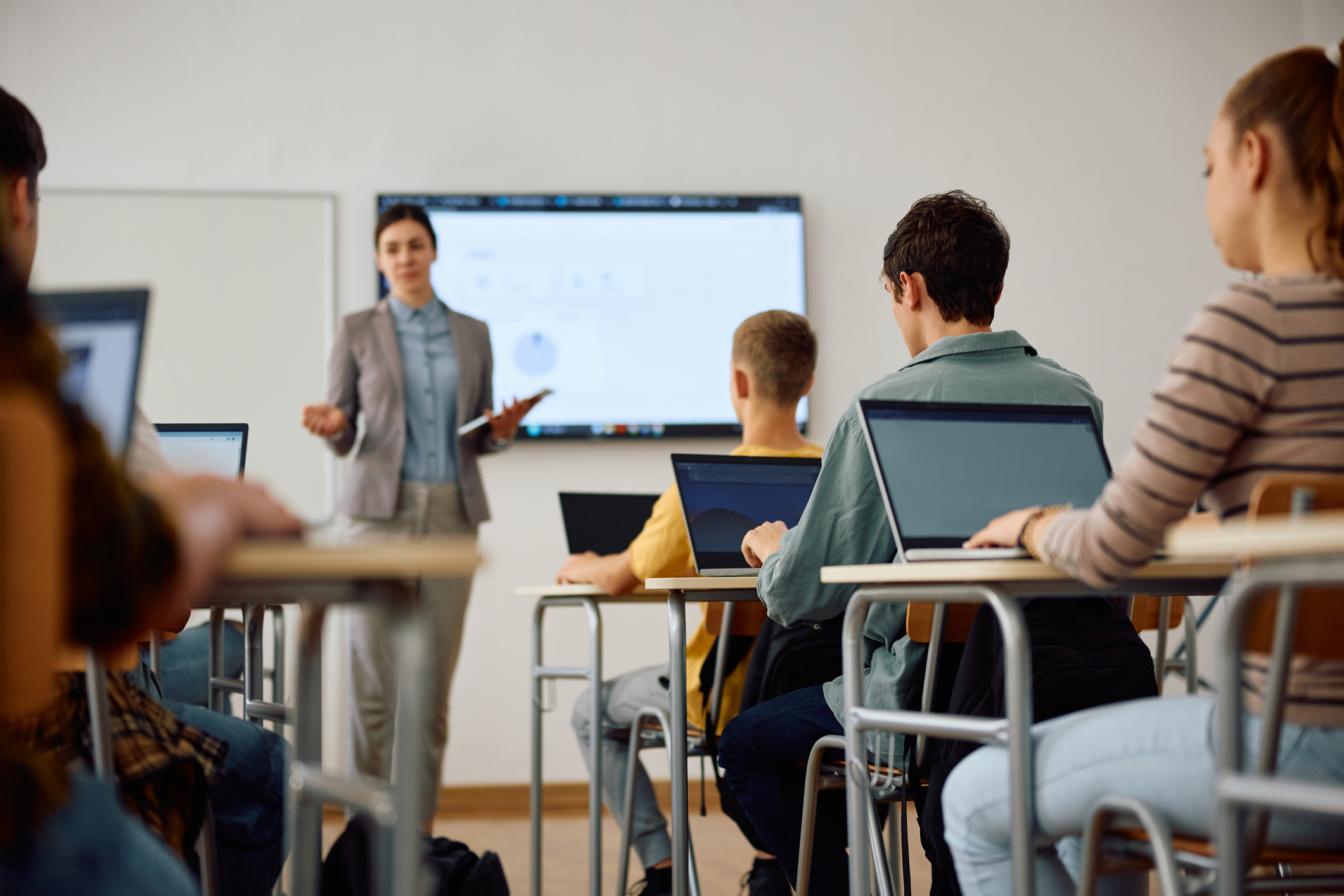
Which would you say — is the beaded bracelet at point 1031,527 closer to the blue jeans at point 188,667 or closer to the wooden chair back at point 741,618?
the wooden chair back at point 741,618

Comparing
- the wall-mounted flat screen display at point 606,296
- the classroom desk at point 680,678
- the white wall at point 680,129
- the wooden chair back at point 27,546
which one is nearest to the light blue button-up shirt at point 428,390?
the wall-mounted flat screen display at point 606,296

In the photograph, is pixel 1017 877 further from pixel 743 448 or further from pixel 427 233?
pixel 427 233

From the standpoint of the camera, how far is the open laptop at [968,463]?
1.40 meters

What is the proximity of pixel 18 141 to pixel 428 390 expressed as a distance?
2.21 m

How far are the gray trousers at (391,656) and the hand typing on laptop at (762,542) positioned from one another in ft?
5.49

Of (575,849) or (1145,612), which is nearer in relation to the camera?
(1145,612)

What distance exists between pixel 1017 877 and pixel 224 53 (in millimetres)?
4074

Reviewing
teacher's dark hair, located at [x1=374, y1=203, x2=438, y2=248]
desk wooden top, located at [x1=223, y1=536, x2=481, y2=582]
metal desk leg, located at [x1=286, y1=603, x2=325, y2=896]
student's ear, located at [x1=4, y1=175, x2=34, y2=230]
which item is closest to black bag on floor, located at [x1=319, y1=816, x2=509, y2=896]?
metal desk leg, located at [x1=286, y1=603, x2=325, y2=896]

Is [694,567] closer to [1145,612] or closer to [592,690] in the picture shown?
[592,690]

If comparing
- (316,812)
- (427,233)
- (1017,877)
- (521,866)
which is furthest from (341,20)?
(1017,877)

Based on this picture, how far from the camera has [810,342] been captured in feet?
8.11

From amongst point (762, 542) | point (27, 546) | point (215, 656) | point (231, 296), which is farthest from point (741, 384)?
point (231, 296)

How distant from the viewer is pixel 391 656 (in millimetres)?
3338

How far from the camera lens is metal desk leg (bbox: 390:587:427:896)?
0.88m
